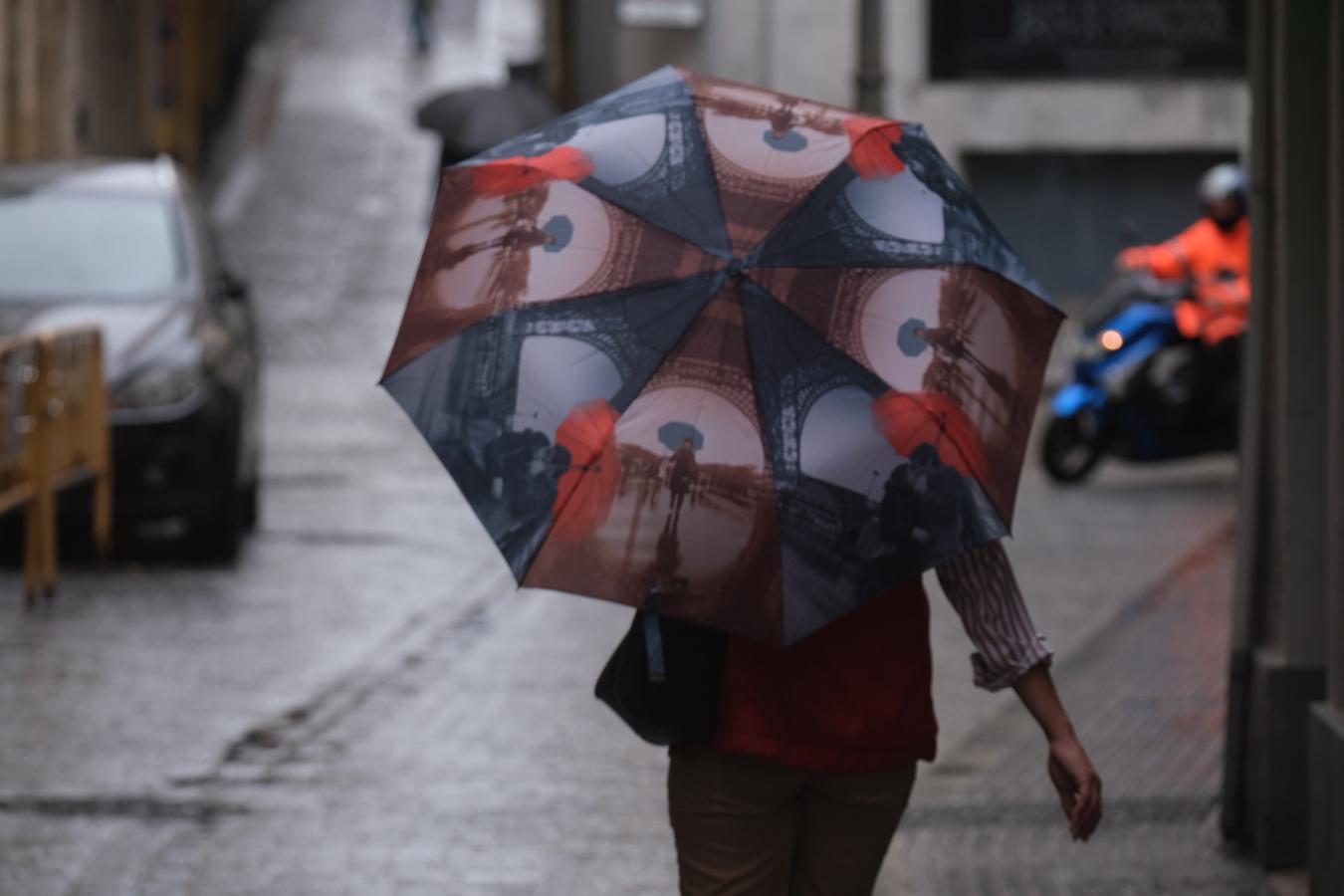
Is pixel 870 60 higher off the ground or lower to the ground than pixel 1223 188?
higher

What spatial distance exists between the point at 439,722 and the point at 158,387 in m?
3.89

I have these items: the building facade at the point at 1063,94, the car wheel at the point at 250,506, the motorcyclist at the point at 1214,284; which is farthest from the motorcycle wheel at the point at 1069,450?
the building facade at the point at 1063,94

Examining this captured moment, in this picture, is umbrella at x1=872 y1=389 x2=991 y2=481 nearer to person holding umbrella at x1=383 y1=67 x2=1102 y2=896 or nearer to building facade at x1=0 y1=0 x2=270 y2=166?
person holding umbrella at x1=383 y1=67 x2=1102 y2=896

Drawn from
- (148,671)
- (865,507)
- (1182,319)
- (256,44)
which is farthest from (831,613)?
(256,44)

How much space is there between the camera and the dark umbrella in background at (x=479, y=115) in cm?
2619

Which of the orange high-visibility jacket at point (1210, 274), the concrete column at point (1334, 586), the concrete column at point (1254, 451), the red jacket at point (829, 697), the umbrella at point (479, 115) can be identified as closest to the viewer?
the red jacket at point (829, 697)

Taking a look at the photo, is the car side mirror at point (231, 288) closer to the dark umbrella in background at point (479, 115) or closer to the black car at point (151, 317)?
the black car at point (151, 317)

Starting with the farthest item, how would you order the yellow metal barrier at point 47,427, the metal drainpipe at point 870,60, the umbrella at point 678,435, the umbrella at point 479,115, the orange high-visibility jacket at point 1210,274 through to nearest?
the umbrella at point 479,115, the orange high-visibility jacket at point 1210,274, the metal drainpipe at point 870,60, the yellow metal barrier at point 47,427, the umbrella at point 678,435

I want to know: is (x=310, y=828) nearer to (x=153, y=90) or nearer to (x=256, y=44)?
(x=153, y=90)

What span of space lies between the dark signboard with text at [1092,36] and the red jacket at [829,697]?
25.5 metres

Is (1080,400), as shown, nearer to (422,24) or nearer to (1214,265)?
(1214,265)

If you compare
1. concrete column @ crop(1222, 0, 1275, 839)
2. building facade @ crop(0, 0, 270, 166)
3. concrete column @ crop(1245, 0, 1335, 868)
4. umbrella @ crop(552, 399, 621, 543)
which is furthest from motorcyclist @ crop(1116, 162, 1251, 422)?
building facade @ crop(0, 0, 270, 166)

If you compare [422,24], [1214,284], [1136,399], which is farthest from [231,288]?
[422,24]

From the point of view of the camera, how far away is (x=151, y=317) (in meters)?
12.2
